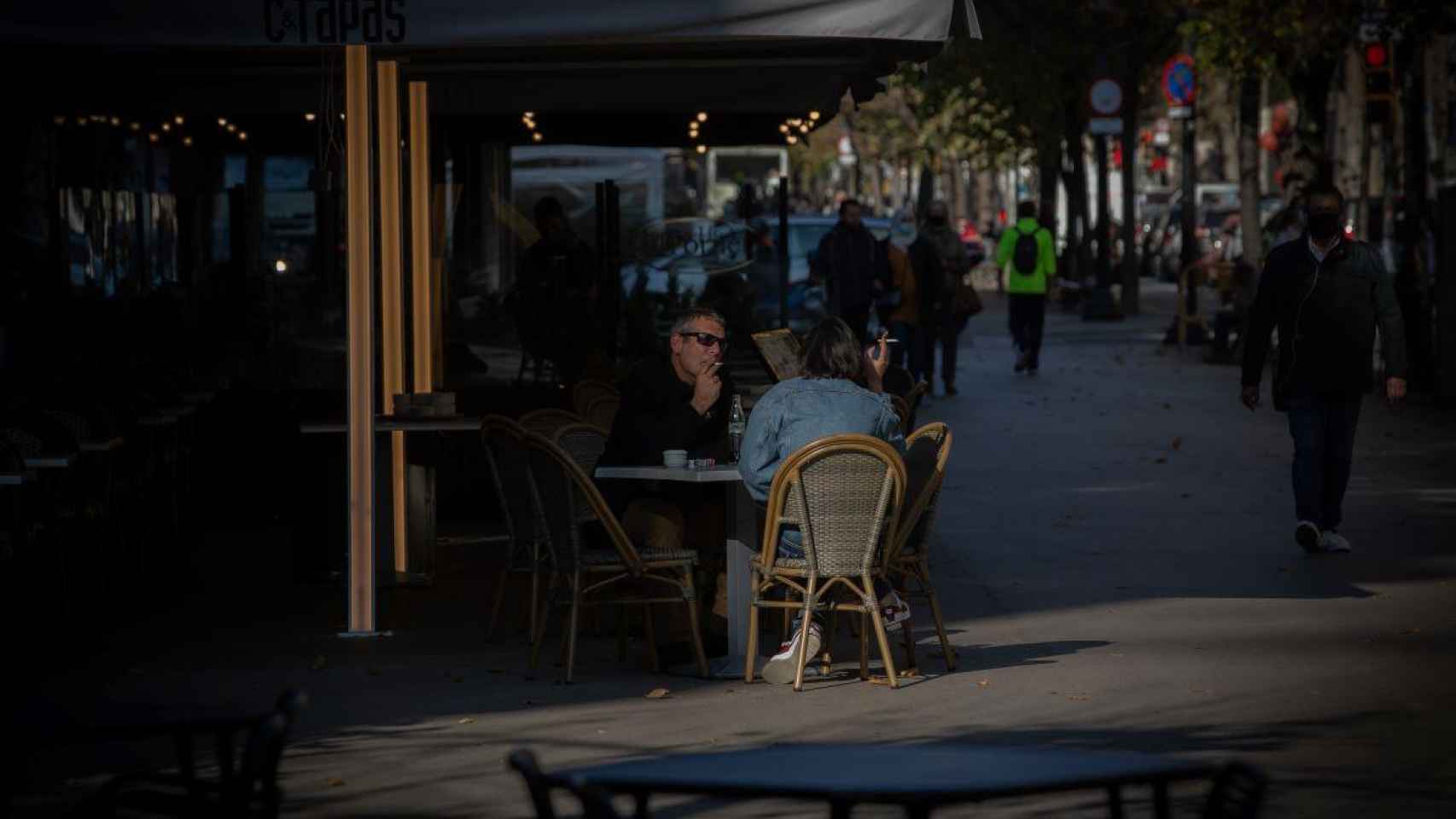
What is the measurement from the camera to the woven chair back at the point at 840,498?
9.13 metres

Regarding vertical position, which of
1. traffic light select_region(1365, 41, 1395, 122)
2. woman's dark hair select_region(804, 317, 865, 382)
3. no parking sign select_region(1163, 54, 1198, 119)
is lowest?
woman's dark hair select_region(804, 317, 865, 382)

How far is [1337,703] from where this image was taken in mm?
8922

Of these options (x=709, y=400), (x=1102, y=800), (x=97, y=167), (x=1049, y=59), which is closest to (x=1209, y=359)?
(x=1049, y=59)

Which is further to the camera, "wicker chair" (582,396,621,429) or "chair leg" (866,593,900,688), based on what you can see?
"wicker chair" (582,396,621,429)

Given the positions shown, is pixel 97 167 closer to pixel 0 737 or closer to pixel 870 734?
pixel 870 734

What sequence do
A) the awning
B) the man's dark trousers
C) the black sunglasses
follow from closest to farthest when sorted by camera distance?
1. the awning
2. the black sunglasses
3. the man's dark trousers

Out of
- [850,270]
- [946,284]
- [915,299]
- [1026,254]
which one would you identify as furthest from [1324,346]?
[1026,254]

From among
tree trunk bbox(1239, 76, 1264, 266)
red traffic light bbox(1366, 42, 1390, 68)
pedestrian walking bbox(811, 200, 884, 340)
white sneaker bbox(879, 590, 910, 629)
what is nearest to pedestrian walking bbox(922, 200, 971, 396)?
pedestrian walking bbox(811, 200, 884, 340)

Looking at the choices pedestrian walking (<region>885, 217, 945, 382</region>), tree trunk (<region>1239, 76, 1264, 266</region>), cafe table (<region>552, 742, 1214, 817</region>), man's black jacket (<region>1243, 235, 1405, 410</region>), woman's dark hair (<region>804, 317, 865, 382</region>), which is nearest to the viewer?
cafe table (<region>552, 742, 1214, 817</region>)

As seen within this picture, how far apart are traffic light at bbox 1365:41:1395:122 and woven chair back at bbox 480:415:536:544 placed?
54.1 ft

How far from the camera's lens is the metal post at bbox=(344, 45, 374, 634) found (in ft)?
33.9

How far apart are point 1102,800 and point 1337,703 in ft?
6.53

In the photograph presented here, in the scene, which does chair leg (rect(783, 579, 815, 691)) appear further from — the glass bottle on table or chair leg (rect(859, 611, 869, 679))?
the glass bottle on table

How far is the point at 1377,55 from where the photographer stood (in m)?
25.0
